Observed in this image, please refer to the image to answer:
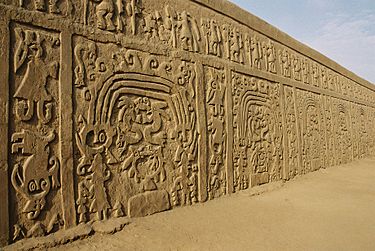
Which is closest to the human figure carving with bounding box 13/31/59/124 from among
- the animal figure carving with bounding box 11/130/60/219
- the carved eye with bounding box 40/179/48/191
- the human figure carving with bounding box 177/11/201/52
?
the animal figure carving with bounding box 11/130/60/219

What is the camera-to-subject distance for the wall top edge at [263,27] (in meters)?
4.42

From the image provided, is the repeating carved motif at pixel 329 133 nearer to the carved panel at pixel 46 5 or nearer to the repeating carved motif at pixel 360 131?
the repeating carved motif at pixel 360 131

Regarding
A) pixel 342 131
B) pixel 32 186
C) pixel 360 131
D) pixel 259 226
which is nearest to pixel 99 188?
pixel 32 186

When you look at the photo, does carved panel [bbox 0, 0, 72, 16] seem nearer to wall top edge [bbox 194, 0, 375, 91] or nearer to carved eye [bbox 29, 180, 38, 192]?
carved eye [bbox 29, 180, 38, 192]

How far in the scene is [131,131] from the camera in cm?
303

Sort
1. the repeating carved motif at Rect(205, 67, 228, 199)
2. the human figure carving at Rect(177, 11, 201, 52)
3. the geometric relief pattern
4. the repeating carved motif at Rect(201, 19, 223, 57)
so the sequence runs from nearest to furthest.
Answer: the human figure carving at Rect(177, 11, 201, 52) → the repeating carved motif at Rect(205, 67, 228, 199) → the repeating carved motif at Rect(201, 19, 223, 57) → the geometric relief pattern

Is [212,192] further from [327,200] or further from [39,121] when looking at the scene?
[39,121]

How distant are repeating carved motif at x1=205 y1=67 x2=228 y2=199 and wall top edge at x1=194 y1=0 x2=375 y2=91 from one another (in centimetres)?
100

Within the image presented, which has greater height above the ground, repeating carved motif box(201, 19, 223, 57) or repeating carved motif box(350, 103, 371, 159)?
repeating carved motif box(201, 19, 223, 57)

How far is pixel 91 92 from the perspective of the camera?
8.97 feet

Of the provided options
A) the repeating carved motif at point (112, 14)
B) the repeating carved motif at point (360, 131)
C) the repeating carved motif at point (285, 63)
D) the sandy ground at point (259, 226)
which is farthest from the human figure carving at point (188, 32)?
the repeating carved motif at point (360, 131)

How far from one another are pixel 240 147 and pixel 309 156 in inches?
107

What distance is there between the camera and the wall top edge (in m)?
4.42

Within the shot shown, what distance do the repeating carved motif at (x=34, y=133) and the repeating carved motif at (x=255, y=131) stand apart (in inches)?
103
